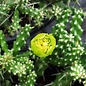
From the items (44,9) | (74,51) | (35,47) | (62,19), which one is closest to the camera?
(35,47)

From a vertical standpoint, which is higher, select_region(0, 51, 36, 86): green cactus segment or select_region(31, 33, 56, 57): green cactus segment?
select_region(31, 33, 56, 57): green cactus segment

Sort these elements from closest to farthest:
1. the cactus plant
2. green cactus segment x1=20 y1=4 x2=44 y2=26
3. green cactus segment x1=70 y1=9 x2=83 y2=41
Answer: the cactus plant < green cactus segment x1=70 y1=9 x2=83 y2=41 < green cactus segment x1=20 y1=4 x2=44 y2=26

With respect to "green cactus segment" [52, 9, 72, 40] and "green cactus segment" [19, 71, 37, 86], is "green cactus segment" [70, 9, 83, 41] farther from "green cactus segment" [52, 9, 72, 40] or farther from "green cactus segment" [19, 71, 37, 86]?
"green cactus segment" [19, 71, 37, 86]

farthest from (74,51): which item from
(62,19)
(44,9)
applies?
(44,9)

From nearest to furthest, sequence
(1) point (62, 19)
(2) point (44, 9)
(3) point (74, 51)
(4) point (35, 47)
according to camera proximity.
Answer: (4) point (35, 47)
(3) point (74, 51)
(1) point (62, 19)
(2) point (44, 9)

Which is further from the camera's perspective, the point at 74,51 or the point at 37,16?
the point at 37,16

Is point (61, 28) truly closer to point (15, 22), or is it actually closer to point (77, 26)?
point (77, 26)

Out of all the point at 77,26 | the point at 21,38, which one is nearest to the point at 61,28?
the point at 77,26

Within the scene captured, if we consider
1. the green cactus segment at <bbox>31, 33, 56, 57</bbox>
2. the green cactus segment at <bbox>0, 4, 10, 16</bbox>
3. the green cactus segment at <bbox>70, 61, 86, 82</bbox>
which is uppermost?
the green cactus segment at <bbox>0, 4, 10, 16</bbox>

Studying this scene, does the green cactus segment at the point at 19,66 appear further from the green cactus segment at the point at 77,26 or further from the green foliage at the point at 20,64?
the green cactus segment at the point at 77,26

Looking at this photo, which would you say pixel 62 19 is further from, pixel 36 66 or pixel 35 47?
pixel 35 47

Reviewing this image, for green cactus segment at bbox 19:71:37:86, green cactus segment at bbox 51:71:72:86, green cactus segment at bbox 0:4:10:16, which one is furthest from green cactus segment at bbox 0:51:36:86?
green cactus segment at bbox 0:4:10:16
